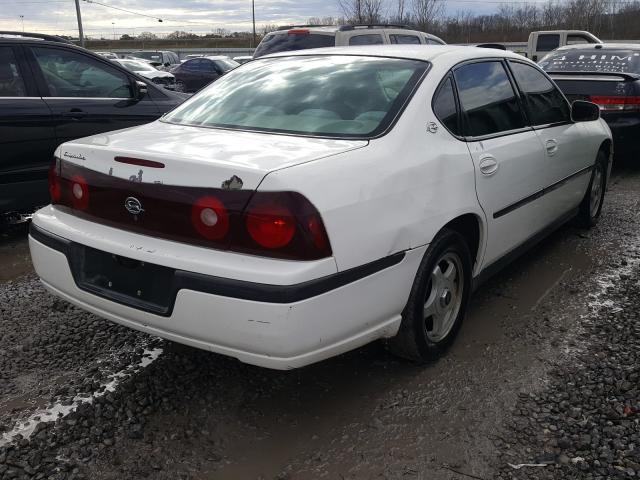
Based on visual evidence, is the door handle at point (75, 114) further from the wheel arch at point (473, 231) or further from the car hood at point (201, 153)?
the wheel arch at point (473, 231)

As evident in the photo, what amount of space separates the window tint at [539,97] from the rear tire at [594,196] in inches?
35.7

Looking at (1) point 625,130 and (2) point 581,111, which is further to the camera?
(1) point 625,130

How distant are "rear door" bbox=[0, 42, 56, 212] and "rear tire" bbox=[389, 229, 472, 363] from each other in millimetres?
3488

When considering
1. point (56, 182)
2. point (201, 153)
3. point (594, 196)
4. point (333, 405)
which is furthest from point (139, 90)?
point (594, 196)

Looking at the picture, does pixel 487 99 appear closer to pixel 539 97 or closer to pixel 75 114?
pixel 539 97

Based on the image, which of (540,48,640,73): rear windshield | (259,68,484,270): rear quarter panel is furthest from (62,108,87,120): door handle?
(540,48,640,73): rear windshield

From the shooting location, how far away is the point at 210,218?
2.35 meters

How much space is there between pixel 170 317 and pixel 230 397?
63 centimetres

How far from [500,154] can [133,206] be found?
6.53 ft

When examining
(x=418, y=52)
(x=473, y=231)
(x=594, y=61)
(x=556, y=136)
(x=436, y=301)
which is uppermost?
(x=418, y=52)

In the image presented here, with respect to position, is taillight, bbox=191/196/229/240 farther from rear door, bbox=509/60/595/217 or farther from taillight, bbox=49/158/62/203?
rear door, bbox=509/60/595/217

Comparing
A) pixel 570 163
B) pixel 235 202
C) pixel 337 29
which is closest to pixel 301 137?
pixel 235 202

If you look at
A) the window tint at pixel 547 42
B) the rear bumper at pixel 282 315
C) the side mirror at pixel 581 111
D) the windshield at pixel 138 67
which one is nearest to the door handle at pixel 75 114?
the rear bumper at pixel 282 315

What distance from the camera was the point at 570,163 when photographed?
4.46 m
